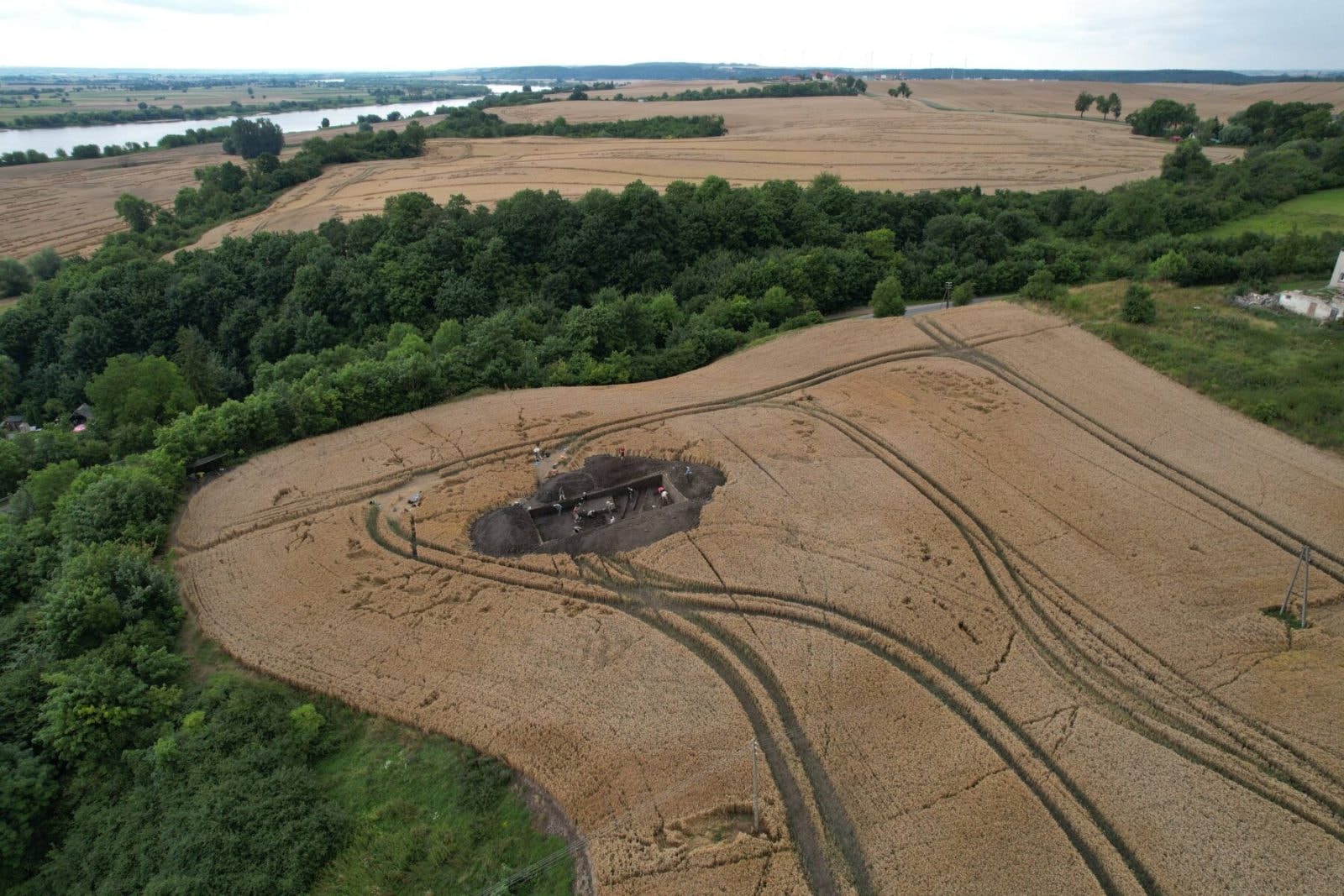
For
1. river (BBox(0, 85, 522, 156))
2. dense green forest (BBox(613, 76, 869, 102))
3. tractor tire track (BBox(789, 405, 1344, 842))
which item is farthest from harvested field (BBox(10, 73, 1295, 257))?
tractor tire track (BBox(789, 405, 1344, 842))

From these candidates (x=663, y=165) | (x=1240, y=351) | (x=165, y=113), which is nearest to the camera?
(x=1240, y=351)

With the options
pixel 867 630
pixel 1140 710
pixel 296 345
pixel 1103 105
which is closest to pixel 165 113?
pixel 296 345

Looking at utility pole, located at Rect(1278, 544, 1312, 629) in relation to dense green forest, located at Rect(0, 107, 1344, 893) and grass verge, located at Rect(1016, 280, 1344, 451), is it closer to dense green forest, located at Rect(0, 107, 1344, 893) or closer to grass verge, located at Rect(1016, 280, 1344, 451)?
grass verge, located at Rect(1016, 280, 1344, 451)

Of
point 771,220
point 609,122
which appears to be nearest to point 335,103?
point 609,122

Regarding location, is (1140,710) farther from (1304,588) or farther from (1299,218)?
(1299,218)

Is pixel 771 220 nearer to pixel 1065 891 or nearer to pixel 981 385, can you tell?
pixel 981 385

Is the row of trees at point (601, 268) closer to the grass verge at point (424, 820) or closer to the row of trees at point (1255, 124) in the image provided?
the row of trees at point (1255, 124)

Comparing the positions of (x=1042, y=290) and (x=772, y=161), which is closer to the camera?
(x=1042, y=290)
